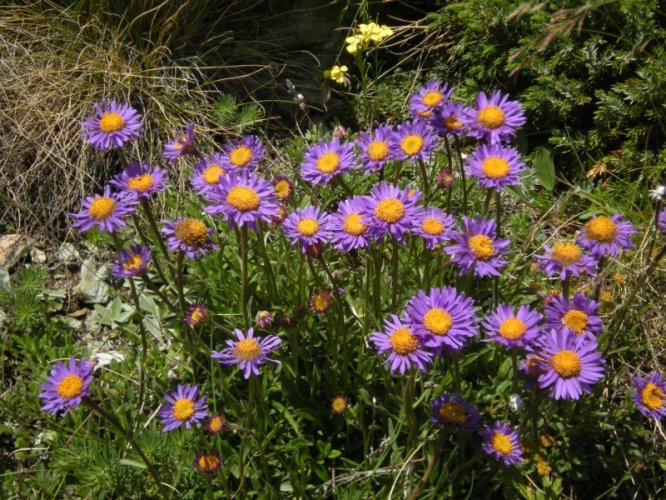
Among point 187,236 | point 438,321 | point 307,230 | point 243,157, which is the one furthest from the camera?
point 243,157

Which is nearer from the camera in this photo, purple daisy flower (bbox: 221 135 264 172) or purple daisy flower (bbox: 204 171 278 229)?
purple daisy flower (bbox: 204 171 278 229)

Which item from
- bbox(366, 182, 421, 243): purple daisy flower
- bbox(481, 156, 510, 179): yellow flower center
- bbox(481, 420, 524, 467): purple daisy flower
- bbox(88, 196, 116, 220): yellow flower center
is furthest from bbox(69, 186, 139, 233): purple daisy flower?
bbox(481, 420, 524, 467): purple daisy flower

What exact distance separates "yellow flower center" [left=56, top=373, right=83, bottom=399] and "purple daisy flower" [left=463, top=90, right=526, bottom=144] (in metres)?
1.35

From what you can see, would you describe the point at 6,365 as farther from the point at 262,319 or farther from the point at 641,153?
the point at 641,153

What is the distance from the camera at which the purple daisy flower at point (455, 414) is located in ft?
6.32

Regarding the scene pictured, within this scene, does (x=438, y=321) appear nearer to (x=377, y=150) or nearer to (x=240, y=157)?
(x=377, y=150)

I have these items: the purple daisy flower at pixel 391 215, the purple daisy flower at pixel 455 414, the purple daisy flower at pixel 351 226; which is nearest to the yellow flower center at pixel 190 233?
the purple daisy flower at pixel 351 226

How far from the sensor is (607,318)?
2602mm

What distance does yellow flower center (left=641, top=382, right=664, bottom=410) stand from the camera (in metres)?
2.10

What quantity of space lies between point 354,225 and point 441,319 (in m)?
0.42

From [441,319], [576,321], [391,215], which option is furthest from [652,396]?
[391,215]

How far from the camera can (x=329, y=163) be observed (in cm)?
229

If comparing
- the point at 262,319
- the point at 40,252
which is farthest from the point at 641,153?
the point at 40,252

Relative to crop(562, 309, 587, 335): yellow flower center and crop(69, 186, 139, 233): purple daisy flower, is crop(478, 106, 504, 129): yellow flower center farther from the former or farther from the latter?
crop(69, 186, 139, 233): purple daisy flower
